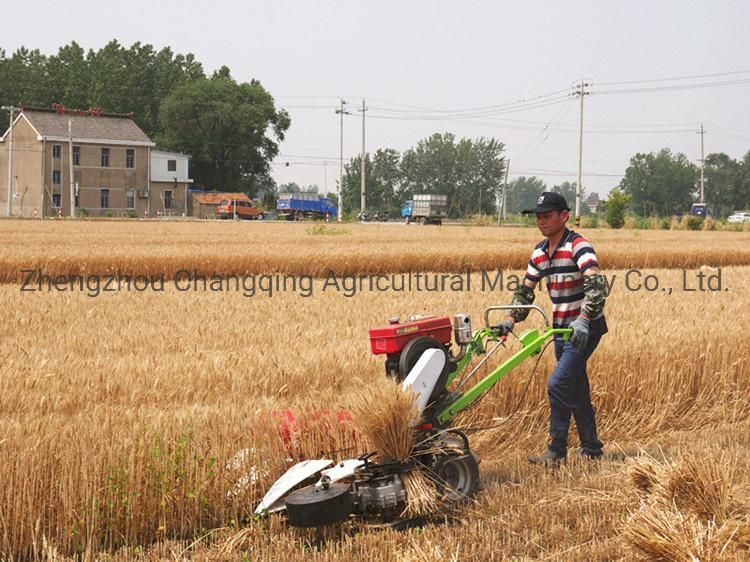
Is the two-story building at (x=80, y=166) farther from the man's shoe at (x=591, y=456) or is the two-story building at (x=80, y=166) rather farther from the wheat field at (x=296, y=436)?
the man's shoe at (x=591, y=456)

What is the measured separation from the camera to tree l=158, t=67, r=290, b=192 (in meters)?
95.7

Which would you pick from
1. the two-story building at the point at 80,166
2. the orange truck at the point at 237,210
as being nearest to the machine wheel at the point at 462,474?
the orange truck at the point at 237,210

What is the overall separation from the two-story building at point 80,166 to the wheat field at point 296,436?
67478 mm

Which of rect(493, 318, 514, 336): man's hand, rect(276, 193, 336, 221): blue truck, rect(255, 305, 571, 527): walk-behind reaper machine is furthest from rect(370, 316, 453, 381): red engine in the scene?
rect(276, 193, 336, 221): blue truck

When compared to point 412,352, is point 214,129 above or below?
above

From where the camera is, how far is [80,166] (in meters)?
79.3

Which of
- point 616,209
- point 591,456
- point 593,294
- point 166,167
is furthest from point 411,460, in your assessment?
point 166,167

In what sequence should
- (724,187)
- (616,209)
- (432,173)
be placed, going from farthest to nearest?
(724,187), (432,173), (616,209)

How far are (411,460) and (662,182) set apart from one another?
15670cm

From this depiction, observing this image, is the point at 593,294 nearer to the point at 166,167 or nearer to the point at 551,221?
the point at 551,221

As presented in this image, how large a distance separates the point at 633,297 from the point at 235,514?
10.7 m

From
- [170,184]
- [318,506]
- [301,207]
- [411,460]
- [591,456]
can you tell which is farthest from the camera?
[170,184]

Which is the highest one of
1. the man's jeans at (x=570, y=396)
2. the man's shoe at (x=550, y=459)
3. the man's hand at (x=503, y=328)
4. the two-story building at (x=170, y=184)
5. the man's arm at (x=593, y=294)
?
the two-story building at (x=170, y=184)

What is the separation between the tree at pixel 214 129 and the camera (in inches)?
3767
